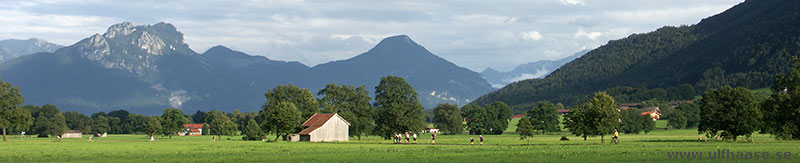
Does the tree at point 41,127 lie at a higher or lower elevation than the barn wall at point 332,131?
higher

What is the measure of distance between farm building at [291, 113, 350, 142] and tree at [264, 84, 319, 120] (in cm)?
1263

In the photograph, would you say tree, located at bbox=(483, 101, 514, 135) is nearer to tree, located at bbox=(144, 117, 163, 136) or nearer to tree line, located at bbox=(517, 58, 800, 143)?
tree, located at bbox=(144, 117, 163, 136)

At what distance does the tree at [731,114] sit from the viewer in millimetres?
75875

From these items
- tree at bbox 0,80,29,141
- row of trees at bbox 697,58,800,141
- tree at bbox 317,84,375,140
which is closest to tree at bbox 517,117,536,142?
tree at bbox 317,84,375,140

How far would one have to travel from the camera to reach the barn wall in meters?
101

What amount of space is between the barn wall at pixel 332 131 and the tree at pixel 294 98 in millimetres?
14278

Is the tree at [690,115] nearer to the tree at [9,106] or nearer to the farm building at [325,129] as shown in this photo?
the farm building at [325,129]

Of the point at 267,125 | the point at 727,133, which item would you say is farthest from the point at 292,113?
the point at 727,133

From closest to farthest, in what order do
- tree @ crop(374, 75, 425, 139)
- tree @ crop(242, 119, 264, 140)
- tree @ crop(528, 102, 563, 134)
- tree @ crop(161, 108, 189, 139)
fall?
1. tree @ crop(374, 75, 425, 139)
2. tree @ crop(242, 119, 264, 140)
3. tree @ crop(161, 108, 189, 139)
4. tree @ crop(528, 102, 563, 134)

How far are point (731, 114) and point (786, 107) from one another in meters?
11.4

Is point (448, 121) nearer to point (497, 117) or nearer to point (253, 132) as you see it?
point (497, 117)

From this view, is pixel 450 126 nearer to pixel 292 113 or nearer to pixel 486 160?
pixel 292 113

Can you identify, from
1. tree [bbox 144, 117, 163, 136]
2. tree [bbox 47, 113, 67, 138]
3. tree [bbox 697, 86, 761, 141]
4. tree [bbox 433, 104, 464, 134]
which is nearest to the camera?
tree [bbox 697, 86, 761, 141]

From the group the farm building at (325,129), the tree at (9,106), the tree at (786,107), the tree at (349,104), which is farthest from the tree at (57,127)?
→ the tree at (786,107)
